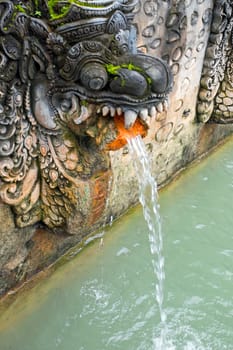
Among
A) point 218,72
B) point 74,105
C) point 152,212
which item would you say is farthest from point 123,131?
point 218,72

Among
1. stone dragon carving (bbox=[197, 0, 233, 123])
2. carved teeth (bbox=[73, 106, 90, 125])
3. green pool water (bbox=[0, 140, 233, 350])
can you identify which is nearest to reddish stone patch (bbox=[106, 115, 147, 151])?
carved teeth (bbox=[73, 106, 90, 125])

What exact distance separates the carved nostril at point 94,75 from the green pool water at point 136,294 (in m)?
1.38

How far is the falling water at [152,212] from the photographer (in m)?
2.78

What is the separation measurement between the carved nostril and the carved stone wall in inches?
0.5

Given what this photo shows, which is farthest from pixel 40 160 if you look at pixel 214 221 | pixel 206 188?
pixel 206 188

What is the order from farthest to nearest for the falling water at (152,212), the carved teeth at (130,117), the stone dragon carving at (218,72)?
the stone dragon carving at (218,72) < the falling water at (152,212) < the carved teeth at (130,117)

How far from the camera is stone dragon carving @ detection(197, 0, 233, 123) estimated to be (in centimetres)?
353

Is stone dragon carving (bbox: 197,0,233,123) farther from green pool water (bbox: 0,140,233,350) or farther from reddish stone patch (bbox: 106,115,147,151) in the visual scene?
reddish stone patch (bbox: 106,115,147,151)

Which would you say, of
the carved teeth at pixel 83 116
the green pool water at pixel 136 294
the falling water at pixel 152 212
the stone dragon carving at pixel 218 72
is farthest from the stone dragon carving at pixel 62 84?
the stone dragon carving at pixel 218 72

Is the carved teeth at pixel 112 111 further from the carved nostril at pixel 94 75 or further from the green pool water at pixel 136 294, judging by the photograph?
the green pool water at pixel 136 294

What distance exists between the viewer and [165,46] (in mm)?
3129

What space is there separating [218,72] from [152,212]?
46.7 inches

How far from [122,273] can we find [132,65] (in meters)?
1.49

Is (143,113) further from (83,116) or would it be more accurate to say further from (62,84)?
(62,84)
